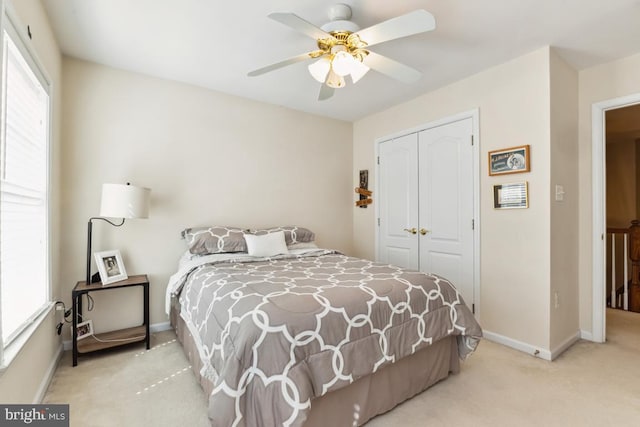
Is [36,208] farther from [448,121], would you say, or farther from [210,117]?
[448,121]

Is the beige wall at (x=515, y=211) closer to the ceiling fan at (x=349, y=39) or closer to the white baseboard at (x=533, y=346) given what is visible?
the white baseboard at (x=533, y=346)

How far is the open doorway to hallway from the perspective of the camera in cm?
364

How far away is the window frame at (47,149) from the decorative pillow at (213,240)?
101 centimetres

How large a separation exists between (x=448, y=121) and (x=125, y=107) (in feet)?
10.3

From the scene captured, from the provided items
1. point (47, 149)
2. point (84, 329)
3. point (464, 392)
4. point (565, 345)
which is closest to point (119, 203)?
point (47, 149)

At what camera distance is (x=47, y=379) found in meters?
2.00

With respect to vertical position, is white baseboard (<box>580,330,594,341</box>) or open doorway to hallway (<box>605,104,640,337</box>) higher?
open doorway to hallway (<box>605,104,640,337</box>)

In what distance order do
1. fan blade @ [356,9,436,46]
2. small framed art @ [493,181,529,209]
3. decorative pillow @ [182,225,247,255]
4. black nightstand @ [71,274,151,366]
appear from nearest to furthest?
fan blade @ [356,9,436,46] → black nightstand @ [71,274,151,366] → small framed art @ [493,181,529,209] → decorative pillow @ [182,225,247,255]

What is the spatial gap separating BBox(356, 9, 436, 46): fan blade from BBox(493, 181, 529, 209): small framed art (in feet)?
5.48

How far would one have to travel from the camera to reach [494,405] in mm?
1836

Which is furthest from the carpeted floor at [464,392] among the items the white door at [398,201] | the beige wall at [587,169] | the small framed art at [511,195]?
the white door at [398,201]

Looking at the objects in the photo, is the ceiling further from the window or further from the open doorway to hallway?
Result: the open doorway to hallway

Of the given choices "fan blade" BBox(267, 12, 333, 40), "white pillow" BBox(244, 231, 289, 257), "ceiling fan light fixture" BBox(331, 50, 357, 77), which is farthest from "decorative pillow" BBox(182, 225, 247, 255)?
"fan blade" BBox(267, 12, 333, 40)

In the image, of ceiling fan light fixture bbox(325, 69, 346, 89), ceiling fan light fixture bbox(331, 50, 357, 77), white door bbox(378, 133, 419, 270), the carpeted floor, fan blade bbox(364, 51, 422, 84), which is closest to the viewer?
the carpeted floor
